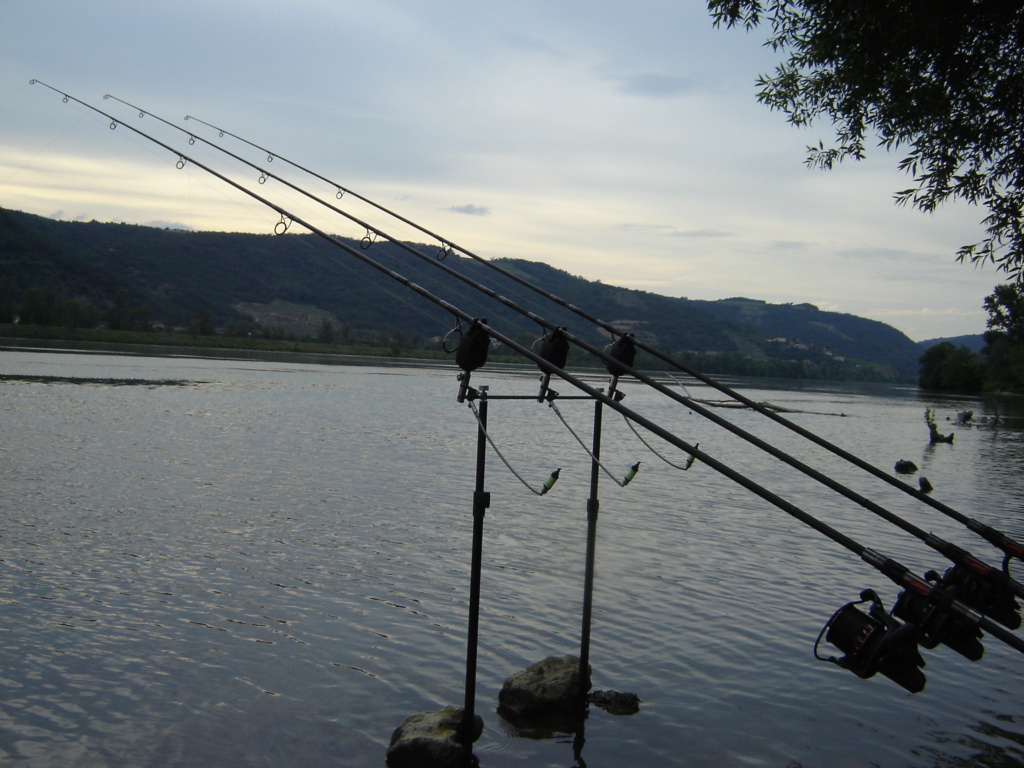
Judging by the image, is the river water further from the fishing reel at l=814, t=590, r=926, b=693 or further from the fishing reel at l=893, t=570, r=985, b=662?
the fishing reel at l=893, t=570, r=985, b=662

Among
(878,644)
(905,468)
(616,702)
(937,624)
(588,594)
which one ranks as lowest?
(616,702)

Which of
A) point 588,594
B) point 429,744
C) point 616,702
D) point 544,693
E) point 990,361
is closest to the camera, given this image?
point 429,744

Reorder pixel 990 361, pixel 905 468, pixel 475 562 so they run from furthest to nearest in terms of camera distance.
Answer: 1. pixel 990 361
2. pixel 905 468
3. pixel 475 562

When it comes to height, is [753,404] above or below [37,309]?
below

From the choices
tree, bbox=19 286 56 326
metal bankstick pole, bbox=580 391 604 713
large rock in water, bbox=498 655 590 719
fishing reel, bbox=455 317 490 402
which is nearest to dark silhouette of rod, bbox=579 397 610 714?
metal bankstick pole, bbox=580 391 604 713

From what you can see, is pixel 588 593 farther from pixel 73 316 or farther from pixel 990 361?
pixel 990 361

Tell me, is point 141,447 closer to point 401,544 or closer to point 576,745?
point 401,544

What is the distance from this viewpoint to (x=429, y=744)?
24.3 ft

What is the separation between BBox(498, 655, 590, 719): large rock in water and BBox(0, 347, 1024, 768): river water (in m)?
0.23

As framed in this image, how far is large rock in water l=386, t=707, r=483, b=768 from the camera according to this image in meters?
7.36

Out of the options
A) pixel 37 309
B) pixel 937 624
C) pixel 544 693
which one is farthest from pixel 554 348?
pixel 37 309

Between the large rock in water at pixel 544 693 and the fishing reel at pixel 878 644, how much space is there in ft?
10.3

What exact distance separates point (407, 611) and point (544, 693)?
350 cm

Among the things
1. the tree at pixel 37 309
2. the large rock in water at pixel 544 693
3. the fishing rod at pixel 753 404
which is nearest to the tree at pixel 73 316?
the tree at pixel 37 309
